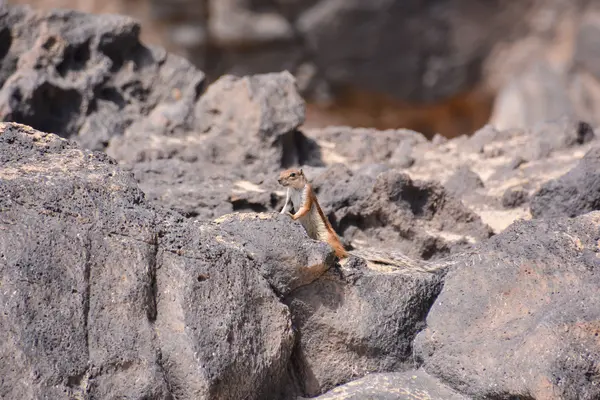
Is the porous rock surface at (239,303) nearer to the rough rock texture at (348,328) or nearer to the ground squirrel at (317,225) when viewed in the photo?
the rough rock texture at (348,328)

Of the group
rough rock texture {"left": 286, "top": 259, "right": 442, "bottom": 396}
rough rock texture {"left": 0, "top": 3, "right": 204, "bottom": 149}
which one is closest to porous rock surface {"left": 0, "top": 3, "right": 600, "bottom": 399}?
rough rock texture {"left": 286, "top": 259, "right": 442, "bottom": 396}

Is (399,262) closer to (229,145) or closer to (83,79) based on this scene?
(229,145)

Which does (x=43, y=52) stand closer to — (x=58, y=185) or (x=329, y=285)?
(x=58, y=185)

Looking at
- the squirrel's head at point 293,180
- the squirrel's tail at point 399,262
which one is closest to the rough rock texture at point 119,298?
the squirrel's tail at point 399,262

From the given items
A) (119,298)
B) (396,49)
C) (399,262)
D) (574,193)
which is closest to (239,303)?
(119,298)

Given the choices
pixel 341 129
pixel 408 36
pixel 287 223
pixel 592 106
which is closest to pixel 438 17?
pixel 408 36
